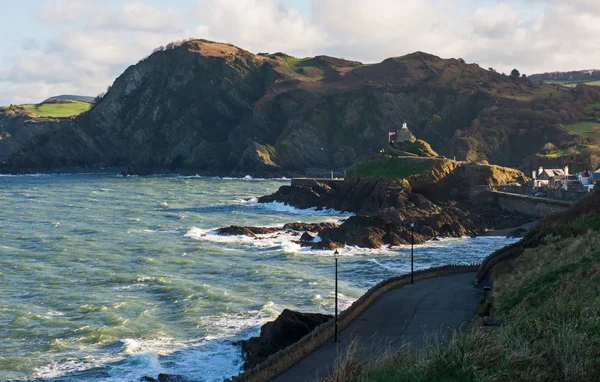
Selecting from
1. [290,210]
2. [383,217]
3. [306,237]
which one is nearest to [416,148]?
[290,210]

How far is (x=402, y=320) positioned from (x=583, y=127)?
443 ft

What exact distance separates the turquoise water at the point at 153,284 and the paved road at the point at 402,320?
5.48 meters

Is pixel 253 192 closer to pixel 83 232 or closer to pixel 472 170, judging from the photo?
pixel 472 170

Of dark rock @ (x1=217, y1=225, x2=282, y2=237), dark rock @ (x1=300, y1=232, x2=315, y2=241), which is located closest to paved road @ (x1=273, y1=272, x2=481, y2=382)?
dark rock @ (x1=300, y1=232, x2=315, y2=241)

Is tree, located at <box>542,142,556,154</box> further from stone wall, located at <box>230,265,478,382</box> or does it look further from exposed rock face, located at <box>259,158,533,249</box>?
stone wall, located at <box>230,265,478,382</box>

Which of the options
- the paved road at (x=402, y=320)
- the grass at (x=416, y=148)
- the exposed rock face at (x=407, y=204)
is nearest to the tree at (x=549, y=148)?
the exposed rock face at (x=407, y=204)

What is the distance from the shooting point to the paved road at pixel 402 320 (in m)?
27.6

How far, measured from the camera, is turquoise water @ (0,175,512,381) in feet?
114

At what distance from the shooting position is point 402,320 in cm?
3444

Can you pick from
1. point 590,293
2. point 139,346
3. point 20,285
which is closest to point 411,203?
point 20,285

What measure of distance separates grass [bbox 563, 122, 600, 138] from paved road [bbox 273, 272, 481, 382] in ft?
382

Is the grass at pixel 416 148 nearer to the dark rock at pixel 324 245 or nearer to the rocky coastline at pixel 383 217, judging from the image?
the rocky coastline at pixel 383 217

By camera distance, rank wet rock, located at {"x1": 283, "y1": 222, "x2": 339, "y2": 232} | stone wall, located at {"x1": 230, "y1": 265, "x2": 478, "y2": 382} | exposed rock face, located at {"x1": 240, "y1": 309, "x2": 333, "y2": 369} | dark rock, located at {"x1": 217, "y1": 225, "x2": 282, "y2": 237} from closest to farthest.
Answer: stone wall, located at {"x1": 230, "y1": 265, "x2": 478, "y2": 382}, exposed rock face, located at {"x1": 240, "y1": 309, "x2": 333, "y2": 369}, dark rock, located at {"x1": 217, "y1": 225, "x2": 282, "y2": 237}, wet rock, located at {"x1": 283, "y1": 222, "x2": 339, "y2": 232}

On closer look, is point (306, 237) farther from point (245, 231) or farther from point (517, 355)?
point (517, 355)
